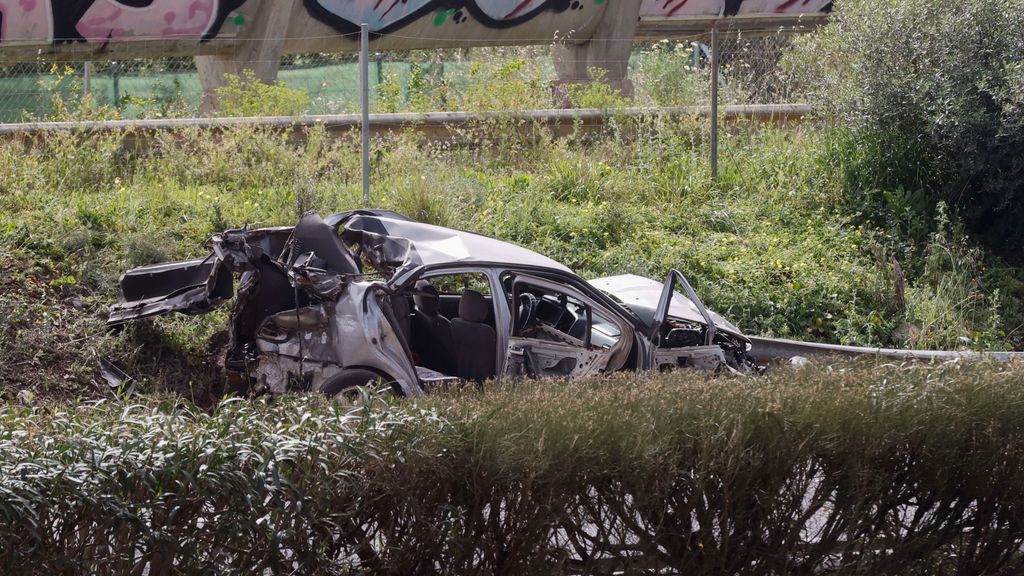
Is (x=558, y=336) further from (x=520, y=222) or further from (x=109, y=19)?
(x=109, y=19)

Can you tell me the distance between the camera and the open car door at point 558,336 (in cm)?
738

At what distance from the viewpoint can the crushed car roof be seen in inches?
292

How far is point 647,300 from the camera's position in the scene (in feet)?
28.0

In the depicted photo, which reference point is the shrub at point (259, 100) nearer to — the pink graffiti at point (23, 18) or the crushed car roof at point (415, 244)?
the pink graffiti at point (23, 18)

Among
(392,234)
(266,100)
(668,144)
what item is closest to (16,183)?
(266,100)

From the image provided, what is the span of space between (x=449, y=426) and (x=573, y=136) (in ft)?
32.3

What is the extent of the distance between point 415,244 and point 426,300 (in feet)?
1.99

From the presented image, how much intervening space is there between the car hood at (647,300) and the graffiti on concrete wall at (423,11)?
8269 millimetres

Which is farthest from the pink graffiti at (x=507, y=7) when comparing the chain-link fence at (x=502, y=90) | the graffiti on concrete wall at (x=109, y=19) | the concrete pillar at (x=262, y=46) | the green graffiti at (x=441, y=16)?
the graffiti on concrete wall at (x=109, y=19)

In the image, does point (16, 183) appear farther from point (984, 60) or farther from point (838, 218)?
point (984, 60)

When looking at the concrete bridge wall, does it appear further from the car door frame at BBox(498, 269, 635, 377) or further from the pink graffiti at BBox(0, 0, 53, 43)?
the car door frame at BBox(498, 269, 635, 377)

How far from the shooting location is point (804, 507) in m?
4.48

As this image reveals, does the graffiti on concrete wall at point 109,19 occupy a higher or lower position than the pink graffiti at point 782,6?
lower

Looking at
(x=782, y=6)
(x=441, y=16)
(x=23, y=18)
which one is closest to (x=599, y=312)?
(x=23, y=18)
